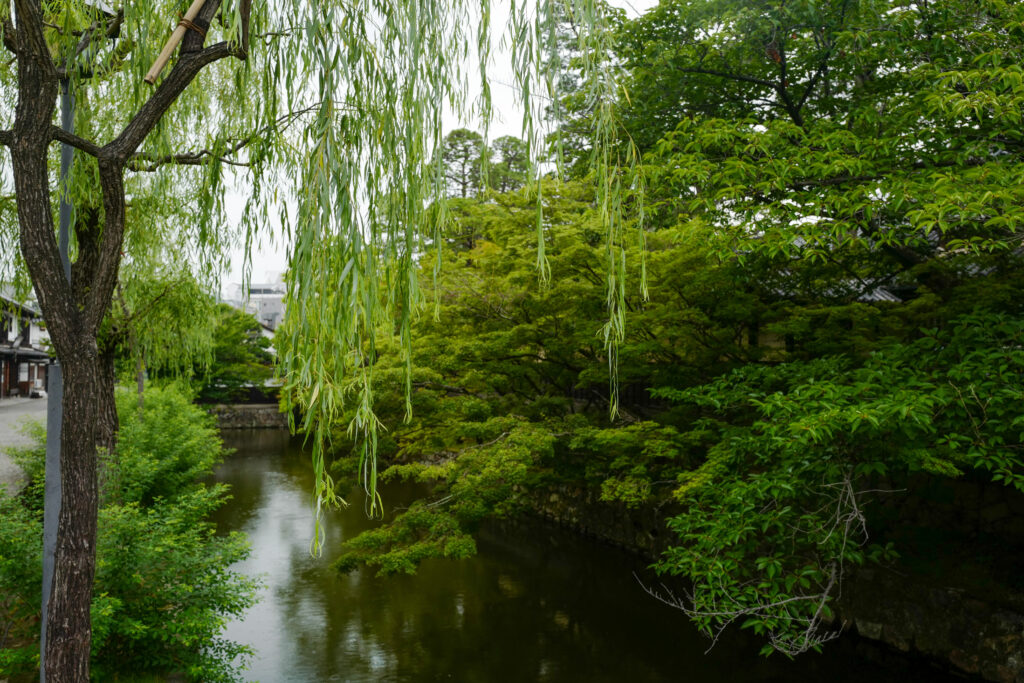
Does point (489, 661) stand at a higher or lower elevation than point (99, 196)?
lower

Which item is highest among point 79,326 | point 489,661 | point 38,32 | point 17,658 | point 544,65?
point 38,32

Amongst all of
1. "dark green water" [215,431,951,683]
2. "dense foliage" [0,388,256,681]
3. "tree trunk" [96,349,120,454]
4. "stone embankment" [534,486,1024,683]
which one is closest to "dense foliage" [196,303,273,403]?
"dark green water" [215,431,951,683]

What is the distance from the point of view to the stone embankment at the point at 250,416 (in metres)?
28.2

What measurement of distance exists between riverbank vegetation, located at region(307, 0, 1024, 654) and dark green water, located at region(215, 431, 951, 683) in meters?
0.59

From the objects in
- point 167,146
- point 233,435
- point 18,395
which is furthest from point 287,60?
point 18,395

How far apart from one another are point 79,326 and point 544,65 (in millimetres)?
2441

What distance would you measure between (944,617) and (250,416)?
2674 centimetres

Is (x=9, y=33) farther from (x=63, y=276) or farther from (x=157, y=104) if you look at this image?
(x=63, y=276)

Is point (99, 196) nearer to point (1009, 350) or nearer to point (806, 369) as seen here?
point (806, 369)

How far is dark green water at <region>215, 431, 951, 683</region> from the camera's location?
6.78 meters

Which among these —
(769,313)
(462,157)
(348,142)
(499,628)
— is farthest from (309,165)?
(462,157)

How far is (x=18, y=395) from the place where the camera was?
2828cm

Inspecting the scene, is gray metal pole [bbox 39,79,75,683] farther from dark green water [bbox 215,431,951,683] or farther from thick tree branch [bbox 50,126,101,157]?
dark green water [bbox 215,431,951,683]

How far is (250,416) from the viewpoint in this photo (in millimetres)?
29094
